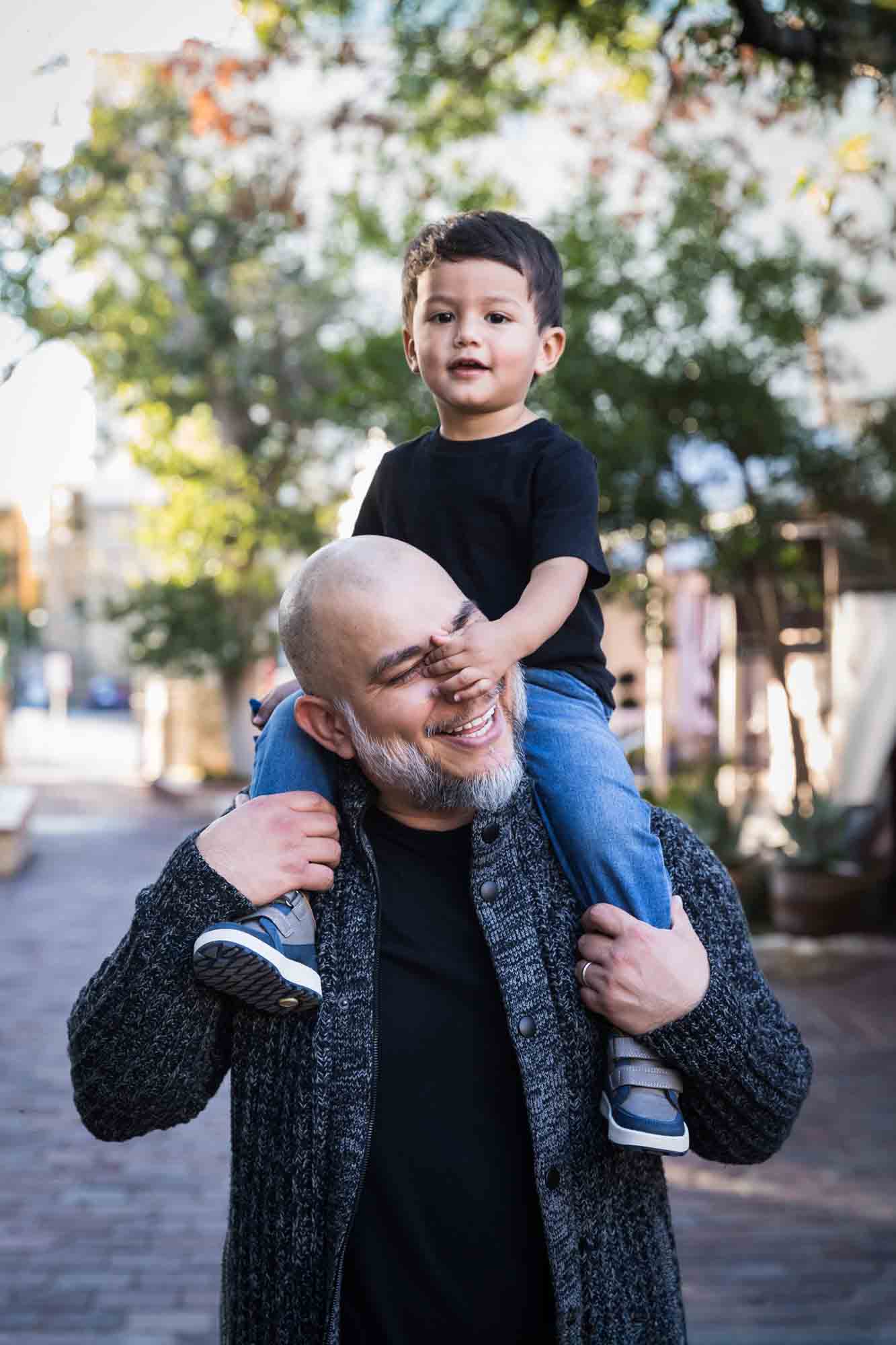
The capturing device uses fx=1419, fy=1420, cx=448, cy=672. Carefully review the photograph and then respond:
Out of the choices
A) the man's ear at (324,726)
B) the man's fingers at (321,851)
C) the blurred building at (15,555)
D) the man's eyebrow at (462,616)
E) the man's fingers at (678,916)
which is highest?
the man's eyebrow at (462,616)

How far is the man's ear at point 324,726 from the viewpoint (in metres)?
1.97

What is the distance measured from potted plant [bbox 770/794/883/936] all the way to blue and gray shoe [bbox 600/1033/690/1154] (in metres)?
7.87

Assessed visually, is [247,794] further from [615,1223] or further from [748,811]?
[748,811]

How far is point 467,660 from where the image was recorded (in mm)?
1852

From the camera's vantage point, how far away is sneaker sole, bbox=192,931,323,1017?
5.79 feet

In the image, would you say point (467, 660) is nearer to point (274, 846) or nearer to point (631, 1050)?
point (274, 846)

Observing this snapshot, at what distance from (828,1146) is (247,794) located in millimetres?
4418

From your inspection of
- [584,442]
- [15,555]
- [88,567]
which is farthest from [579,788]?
[88,567]

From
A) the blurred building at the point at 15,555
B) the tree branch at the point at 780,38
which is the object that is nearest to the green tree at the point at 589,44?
the tree branch at the point at 780,38

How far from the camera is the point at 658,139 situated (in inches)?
357

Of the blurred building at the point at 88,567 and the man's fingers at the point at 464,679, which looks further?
the blurred building at the point at 88,567

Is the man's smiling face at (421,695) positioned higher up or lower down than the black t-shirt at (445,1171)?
higher up

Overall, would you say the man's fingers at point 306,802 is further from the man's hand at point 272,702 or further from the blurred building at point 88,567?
the blurred building at point 88,567

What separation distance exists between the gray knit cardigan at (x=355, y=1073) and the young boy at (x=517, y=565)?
6 cm
